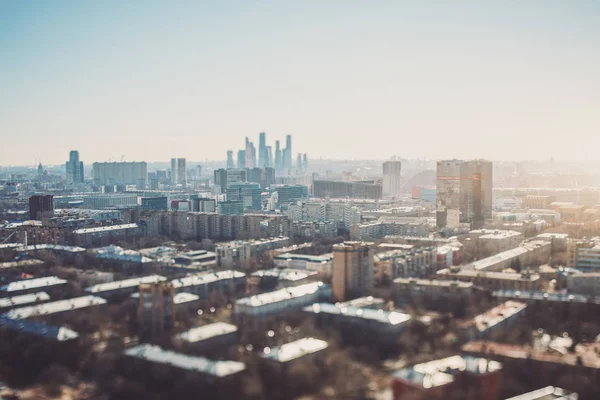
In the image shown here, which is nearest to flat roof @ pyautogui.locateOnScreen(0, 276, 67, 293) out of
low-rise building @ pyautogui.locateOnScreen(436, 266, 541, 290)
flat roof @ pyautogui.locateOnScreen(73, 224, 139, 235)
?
low-rise building @ pyautogui.locateOnScreen(436, 266, 541, 290)

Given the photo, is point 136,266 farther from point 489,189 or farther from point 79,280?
point 489,189

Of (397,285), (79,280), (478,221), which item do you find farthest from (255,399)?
(478,221)

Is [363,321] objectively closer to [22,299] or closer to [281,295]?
[281,295]

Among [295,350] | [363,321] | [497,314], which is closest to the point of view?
[295,350]

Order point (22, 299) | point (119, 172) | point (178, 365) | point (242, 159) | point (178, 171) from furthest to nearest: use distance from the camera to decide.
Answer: point (242, 159), point (119, 172), point (178, 171), point (22, 299), point (178, 365)

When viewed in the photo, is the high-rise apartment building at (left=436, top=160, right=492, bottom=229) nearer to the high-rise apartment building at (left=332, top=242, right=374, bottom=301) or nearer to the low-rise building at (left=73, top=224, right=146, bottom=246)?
the low-rise building at (left=73, top=224, right=146, bottom=246)

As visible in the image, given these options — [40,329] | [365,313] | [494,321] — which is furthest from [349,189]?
[40,329]
